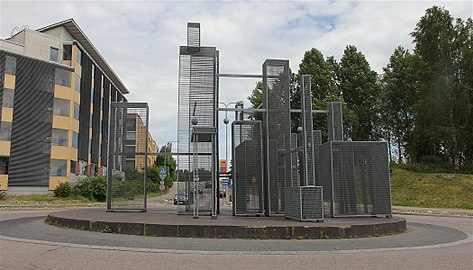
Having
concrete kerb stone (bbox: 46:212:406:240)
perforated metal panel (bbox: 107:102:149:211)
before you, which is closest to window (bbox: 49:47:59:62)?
perforated metal panel (bbox: 107:102:149:211)

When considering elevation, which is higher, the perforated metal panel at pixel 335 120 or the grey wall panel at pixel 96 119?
the grey wall panel at pixel 96 119

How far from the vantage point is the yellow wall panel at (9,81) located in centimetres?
4131

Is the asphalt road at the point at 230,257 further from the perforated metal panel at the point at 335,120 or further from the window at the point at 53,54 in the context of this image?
the window at the point at 53,54

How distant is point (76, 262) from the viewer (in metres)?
8.06

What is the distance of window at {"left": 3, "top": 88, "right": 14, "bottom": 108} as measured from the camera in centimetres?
4122

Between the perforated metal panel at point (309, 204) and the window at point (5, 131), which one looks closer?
the perforated metal panel at point (309, 204)

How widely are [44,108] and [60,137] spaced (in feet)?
11.7

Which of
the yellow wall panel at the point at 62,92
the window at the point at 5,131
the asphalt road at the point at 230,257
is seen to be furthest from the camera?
the yellow wall panel at the point at 62,92

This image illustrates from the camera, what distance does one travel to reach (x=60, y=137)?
45656mm

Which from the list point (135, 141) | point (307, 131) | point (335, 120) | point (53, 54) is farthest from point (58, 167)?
point (307, 131)

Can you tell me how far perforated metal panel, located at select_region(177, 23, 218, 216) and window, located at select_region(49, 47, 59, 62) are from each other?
3621cm

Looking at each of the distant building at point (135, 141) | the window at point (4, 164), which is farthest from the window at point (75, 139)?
the distant building at point (135, 141)

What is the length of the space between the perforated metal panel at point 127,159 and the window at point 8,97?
2694 centimetres

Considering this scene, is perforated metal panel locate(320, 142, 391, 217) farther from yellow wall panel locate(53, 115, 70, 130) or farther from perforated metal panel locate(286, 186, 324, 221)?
yellow wall panel locate(53, 115, 70, 130)
